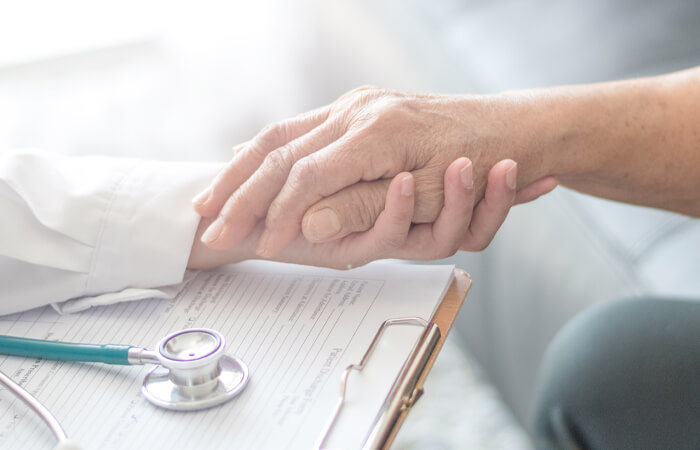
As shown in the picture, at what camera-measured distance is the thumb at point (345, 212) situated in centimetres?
66

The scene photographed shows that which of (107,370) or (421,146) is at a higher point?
(421,146)

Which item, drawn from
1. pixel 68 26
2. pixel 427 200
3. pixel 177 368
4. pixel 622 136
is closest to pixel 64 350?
pixel 177 368

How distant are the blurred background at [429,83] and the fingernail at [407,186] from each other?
57 centimetres

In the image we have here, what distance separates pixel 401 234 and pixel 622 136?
0.33 meters

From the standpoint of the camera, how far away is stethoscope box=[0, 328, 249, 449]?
475mm

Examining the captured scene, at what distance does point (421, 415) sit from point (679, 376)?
2.51 feet

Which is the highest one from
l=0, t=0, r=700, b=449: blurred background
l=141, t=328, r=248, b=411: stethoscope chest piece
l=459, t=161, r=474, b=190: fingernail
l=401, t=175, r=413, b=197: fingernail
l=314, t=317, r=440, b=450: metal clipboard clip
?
l=0, t=0, r=700, b=449: blurred background

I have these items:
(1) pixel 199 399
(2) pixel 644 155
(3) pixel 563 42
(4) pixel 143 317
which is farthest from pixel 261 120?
(1) pixel 199 399

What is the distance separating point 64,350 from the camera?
53 cm

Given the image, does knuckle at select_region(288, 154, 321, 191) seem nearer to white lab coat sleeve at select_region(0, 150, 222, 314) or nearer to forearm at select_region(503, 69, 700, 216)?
white lab coat sleeve at select_region(0, 150, 222, 314)

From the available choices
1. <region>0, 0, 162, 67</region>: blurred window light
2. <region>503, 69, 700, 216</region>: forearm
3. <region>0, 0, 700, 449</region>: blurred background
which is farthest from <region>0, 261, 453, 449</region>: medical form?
<region>0, 0, 162, 67</region>: blurred window light

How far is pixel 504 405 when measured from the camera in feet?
4.77

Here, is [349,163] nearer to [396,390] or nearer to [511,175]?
[511,175]

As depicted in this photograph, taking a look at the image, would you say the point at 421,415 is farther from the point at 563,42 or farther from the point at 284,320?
the point at 284,320
